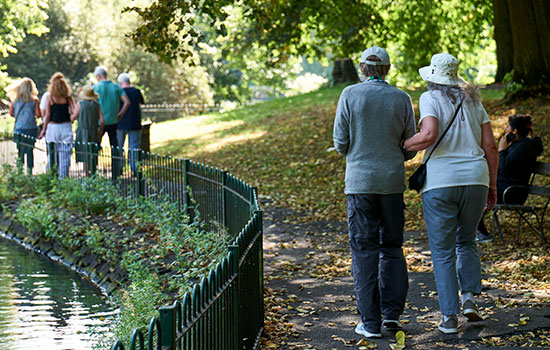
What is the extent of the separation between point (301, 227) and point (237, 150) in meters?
7.86

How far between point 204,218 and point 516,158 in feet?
12.2

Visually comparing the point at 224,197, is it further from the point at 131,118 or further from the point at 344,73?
the point at 344,73

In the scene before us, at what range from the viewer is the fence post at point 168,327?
10.9 feet

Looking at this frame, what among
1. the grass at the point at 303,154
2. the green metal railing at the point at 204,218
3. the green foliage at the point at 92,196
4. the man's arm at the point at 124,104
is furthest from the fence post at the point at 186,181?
the man's arm at the point at 124,104

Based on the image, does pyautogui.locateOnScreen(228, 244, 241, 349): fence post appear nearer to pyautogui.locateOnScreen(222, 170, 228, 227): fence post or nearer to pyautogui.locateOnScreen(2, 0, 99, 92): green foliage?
pyautogui.locateOnScreen(222, 170, 228, 227): fence post

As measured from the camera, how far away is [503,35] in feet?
66.9

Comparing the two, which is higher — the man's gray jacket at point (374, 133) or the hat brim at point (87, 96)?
the hat brim at point (87, 96)

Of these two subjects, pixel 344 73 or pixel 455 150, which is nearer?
pixel 455 150

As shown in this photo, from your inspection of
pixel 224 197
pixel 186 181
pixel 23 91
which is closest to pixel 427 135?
pixel 224 197

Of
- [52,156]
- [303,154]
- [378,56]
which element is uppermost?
[378,56]

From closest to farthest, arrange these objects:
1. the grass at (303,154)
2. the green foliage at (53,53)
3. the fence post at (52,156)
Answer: the grass at (303,154) < the fence post at (52,156) < the green foliage at (53,53)

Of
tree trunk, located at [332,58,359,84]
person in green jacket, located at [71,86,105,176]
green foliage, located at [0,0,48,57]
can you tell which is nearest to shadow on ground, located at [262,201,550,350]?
person in green jacket, located at [71,86,105,176]

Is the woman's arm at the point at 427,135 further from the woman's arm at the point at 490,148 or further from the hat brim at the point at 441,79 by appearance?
the woman's arm at the point at 490,148

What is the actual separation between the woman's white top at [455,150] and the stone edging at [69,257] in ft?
13.5
